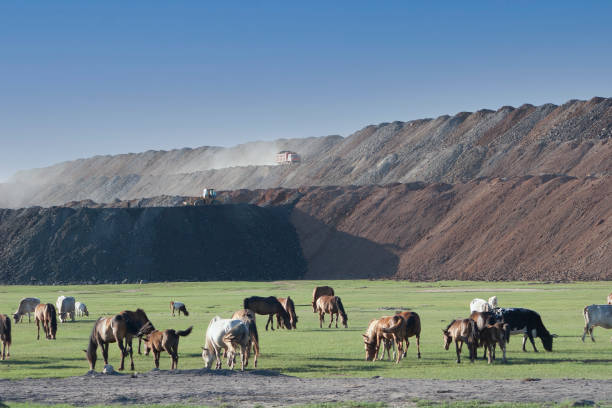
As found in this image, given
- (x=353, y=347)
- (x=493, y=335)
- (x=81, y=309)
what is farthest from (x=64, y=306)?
(x=493, y=335)

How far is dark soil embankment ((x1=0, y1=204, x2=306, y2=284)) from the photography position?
125m

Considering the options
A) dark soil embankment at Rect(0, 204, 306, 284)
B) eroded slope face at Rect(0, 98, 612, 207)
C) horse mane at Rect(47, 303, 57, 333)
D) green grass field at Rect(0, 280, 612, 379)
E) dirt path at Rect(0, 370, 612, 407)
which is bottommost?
dirt path at Rect(0, 370, 612, 407)

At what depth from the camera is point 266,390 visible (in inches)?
957

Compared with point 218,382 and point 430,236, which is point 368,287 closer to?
point 430,236

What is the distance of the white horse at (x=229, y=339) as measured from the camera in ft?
92.5

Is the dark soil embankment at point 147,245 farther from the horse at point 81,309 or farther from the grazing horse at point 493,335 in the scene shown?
the grazing horse at point 493,335

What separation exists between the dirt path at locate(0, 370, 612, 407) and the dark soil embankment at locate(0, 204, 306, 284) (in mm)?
98646

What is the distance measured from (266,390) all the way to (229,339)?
13.7ft

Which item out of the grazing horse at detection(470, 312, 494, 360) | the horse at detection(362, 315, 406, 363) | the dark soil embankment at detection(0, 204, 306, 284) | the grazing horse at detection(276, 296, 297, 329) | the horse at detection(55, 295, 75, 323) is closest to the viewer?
the horse at detection(362, 315, 406, 363)

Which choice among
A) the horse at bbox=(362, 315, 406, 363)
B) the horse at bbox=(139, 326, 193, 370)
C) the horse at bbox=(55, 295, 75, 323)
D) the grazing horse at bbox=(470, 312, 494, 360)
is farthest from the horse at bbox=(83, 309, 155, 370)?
the horse at bbox=(55, 295, 75, 323)

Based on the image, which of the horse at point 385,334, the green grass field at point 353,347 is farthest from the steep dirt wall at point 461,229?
the horse at point 385,334

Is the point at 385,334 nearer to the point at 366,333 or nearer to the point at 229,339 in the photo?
the point at 366,333

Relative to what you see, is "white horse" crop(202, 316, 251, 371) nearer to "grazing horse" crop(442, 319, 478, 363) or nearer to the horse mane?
"grazing horse" crop(442, 319, 478, 363)

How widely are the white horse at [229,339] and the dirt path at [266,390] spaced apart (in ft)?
4.06
